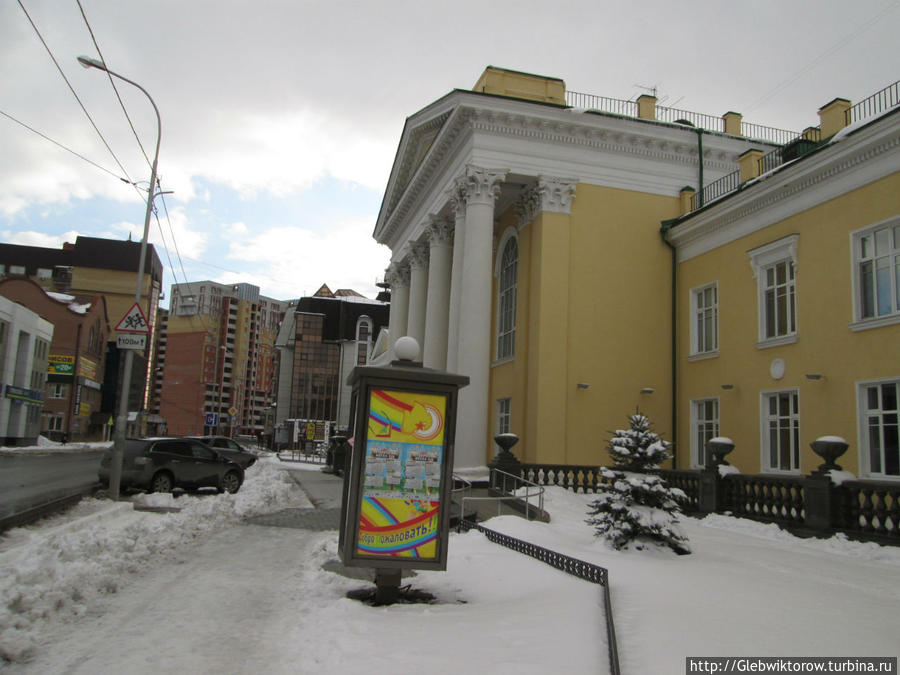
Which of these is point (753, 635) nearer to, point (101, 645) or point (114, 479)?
point (101, 645)

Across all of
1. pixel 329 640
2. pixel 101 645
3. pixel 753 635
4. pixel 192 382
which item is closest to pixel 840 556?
pixel 753 635

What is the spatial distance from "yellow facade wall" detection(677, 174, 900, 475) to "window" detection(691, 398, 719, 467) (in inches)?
23.8

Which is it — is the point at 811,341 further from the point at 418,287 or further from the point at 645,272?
the point at 418,287

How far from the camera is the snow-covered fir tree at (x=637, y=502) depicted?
10383 mm

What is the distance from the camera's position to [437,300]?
30719 mm

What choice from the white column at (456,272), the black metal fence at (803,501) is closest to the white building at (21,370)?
the white column at (456,272)

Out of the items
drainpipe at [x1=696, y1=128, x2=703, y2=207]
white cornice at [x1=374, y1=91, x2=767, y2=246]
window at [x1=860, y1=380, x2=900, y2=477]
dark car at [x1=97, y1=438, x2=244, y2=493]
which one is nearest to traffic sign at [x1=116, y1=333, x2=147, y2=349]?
dark car at [x1=97, y1=438, x2=244, y2=493]

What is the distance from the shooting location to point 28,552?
766 cm

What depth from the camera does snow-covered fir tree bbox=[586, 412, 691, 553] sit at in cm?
1038

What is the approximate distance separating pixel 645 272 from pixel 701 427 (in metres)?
5.63

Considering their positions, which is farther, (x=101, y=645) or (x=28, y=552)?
(x=28, y=552)

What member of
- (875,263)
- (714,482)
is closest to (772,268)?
(875,263)

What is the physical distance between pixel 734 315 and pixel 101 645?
18.6 meters

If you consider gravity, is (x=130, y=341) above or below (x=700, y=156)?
below
